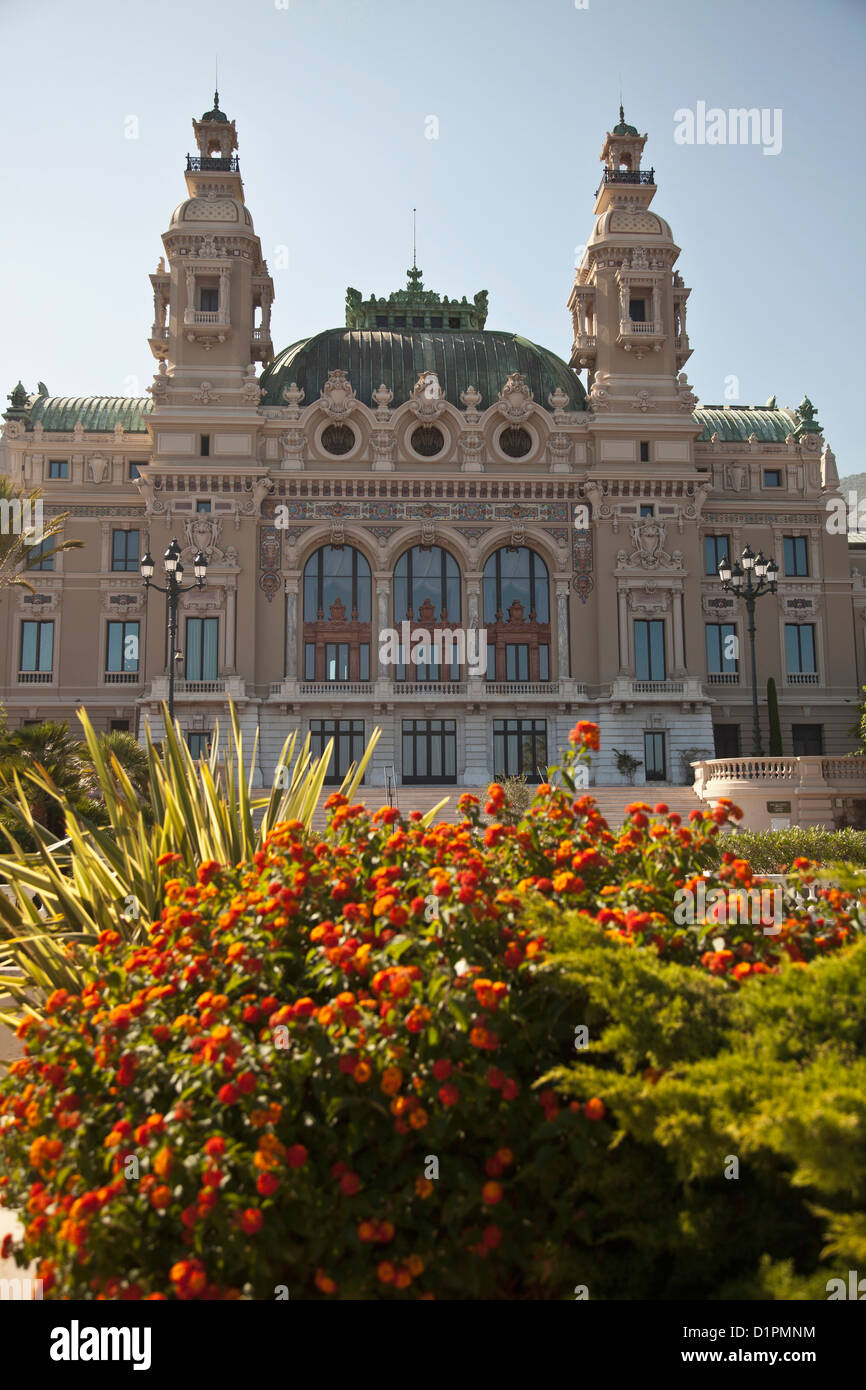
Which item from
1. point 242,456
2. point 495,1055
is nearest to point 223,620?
point 242,456

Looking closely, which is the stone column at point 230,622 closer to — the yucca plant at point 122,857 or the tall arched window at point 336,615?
the tall arched window at point 336,615

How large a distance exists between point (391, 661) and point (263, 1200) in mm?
40268

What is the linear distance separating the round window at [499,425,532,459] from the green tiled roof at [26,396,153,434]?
1833cm

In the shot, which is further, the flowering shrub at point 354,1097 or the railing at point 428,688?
the railing at point 428,688

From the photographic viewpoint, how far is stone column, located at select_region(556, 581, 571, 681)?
4550 cm

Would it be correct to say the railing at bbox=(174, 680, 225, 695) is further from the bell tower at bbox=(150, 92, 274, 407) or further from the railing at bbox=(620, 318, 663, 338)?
the railing at bbox=(620, 318, 663, 338)

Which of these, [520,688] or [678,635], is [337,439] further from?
[678,635]

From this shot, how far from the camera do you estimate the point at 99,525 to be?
4803 cm

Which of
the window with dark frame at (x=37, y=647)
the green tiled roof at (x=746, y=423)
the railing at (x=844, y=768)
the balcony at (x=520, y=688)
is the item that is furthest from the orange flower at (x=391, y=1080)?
the green tiled roof at (x=746, y=423)

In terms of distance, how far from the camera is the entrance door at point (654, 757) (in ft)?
144

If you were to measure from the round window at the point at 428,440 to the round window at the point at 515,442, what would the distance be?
9.23 feet

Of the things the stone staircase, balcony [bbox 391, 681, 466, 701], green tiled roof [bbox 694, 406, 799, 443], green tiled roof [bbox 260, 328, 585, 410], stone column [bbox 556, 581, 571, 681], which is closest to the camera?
the stone staircase

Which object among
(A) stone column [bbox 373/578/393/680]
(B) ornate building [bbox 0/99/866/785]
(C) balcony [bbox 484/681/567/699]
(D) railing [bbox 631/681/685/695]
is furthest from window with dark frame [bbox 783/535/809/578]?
(A) stone column [bbox 373/578/393/680]

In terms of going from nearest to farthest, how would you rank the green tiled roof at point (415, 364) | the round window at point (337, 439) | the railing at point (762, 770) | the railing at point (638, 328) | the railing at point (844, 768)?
the railing at point (844, 768), the railing at point (762, 770), the round window at point (337, 439), the railing at point (638, 328), the green tiled roof at point (415, 364)
